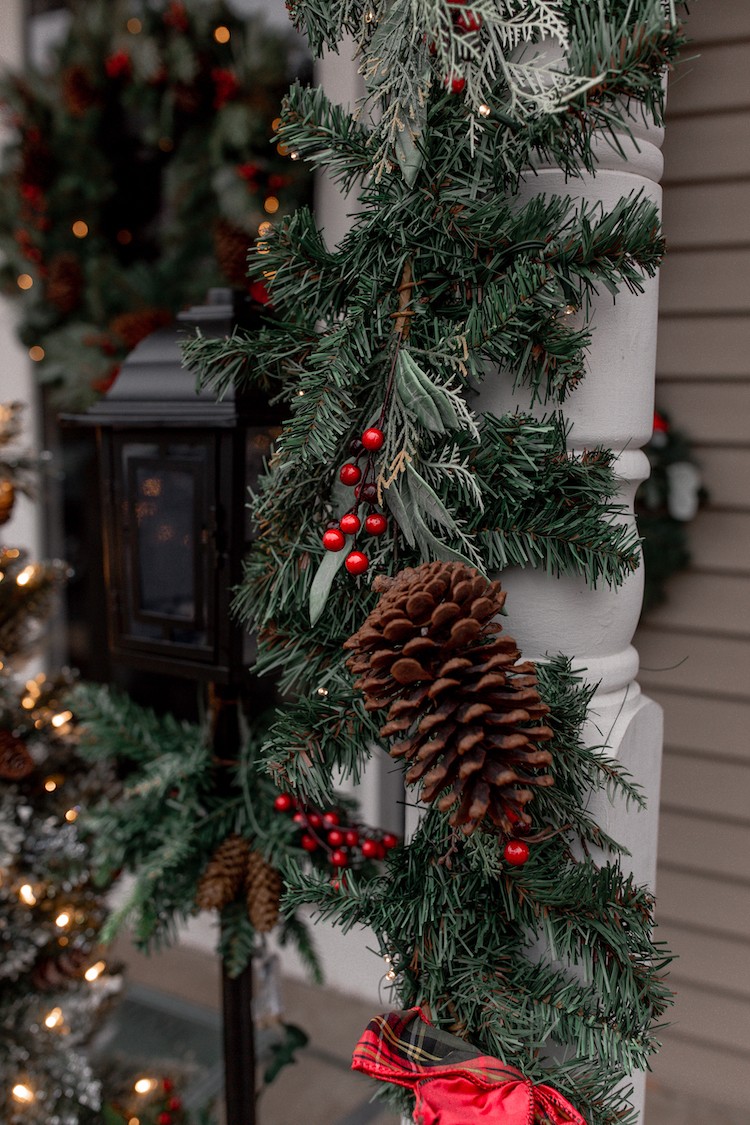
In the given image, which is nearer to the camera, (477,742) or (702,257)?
(477,742)

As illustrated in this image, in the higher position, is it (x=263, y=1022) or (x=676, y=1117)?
(x=263, y=1022)

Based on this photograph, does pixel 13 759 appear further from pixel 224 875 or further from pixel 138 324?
pixel 138 324

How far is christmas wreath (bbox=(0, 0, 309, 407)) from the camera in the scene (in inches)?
79.9

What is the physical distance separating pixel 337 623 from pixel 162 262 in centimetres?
169

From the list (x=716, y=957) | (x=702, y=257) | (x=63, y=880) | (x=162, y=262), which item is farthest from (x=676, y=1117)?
(x=162, y=262)

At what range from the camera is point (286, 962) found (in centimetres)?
252

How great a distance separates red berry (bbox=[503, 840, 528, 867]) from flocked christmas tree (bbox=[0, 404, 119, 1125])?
109 cm

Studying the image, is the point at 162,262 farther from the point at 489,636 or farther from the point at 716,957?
the point at 716,957

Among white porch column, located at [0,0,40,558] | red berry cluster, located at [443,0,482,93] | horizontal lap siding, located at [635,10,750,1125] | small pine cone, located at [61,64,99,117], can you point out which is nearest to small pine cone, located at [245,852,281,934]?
red berry cluster, located at [443,0,482,93]

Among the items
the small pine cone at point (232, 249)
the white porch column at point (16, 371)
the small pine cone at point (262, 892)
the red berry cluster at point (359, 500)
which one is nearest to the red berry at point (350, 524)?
the red berry cluster at point (359, 500)

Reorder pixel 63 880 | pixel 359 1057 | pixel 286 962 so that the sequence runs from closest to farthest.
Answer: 1. pixel 359 1057
2. pixel 63 880
3. pixel 286 962

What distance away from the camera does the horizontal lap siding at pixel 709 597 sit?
1.79 m

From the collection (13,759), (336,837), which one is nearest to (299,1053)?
(13,759)

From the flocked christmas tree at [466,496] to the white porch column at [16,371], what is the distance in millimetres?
1964
